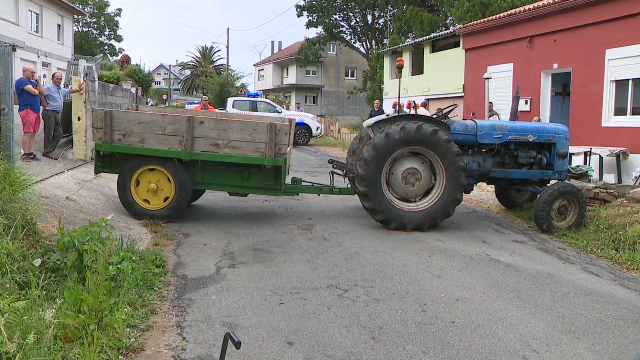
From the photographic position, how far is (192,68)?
77.9 metres

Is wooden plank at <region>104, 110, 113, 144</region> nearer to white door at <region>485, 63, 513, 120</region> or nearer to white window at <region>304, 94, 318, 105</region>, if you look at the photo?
white door at <region>485, 63, 513, 120</region>

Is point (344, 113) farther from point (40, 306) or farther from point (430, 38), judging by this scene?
point (40, 306)

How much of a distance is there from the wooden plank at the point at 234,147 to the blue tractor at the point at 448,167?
1097mm

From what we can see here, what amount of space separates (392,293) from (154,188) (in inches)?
150

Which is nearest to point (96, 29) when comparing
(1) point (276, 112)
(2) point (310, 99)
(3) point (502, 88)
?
(2) point (310, 99)

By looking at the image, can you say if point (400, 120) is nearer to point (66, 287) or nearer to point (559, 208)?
point (559, 208)

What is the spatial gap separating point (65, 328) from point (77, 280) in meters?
0.89

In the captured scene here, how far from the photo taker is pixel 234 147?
7348 millimetres

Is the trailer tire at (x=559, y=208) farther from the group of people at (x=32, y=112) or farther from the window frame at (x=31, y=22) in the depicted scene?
the window frame at (x=31, y=22)

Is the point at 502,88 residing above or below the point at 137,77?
below

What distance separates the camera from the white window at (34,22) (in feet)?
95.0

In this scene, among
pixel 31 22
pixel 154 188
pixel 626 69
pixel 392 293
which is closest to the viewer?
pixel 392 293

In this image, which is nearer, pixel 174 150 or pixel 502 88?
pixel 174 150

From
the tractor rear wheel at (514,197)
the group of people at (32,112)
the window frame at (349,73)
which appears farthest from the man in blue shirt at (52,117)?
the window frame at (349,73)
